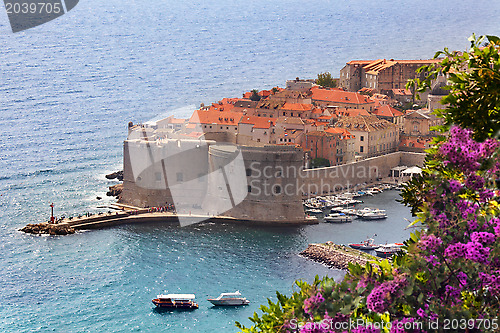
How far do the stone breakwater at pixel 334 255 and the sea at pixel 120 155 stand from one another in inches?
20.7

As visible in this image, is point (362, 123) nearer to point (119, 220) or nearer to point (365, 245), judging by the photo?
point (365, 245)

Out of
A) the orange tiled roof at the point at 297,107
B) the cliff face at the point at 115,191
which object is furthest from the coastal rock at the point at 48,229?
the orange tiled roof at the point at 297,107

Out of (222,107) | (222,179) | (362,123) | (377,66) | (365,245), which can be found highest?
(377,66)

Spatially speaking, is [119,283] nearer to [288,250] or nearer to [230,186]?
[288,250]

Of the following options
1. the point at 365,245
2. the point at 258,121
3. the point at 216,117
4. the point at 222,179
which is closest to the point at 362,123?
the point at 258,121

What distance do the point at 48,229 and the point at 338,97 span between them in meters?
24.4

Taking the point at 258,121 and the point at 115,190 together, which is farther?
the point at 258,121

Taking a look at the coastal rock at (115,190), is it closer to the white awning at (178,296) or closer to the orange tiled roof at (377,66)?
the white awning at (178,296)

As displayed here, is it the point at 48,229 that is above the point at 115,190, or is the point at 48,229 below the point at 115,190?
below

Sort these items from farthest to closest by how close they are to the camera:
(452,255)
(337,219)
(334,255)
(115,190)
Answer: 1. (115,190)
2. (337,219)
3. (334,255)
4. (452,255)

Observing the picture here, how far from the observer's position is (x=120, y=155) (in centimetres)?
5475

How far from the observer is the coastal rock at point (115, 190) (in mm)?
44062

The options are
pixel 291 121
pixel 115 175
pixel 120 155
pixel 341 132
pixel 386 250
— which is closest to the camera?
pixel 386 250

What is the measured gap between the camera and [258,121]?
49031 mm
